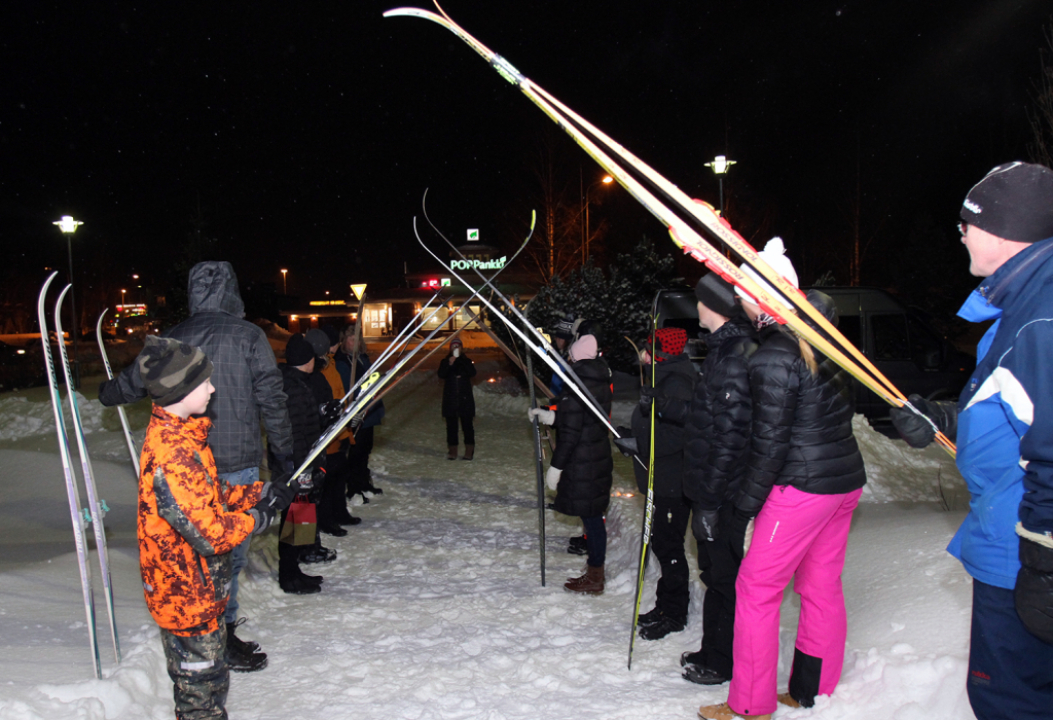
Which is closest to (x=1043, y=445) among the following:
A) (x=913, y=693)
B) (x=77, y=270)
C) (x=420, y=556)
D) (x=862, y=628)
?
(x=913, y=693)

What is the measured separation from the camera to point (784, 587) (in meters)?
2.80

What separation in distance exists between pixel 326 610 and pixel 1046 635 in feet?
12.8

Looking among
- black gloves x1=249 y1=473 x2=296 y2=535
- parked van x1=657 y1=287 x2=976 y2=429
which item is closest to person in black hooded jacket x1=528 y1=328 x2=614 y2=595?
black gloves x1=249 y1=473 x2=296 y2=535

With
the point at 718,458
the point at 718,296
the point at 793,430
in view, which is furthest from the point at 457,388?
the point at 793,430

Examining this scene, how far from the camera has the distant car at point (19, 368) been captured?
749 inches

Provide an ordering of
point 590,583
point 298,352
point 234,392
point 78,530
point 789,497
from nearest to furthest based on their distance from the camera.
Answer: point 789,497
point 78,530
point 234,392
point 590,583
point 298,352

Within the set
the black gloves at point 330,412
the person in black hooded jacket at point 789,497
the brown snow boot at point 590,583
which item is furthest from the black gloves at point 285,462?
the person in black hooded jacket at point 789,497

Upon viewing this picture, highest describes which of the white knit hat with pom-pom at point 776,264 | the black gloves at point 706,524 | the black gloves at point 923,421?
the white knit hat with pom-pom at point 776,264

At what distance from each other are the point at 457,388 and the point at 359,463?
2.40m

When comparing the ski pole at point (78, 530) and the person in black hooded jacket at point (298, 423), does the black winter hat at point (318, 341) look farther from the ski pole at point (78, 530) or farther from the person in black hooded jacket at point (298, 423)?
the ski pole at point (78, 530)

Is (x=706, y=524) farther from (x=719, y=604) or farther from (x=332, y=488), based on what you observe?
(x=332, y=488)

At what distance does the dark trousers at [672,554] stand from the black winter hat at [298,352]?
273cm

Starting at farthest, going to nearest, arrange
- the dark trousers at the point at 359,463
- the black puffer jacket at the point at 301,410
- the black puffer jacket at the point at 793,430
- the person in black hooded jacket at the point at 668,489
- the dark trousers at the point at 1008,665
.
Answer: the dark trousers at the point at 359,463
the black puffer jacket at the point at 301,410
the person in black hooded jacket at the point at 668,489
the black puffer jacket at the point at 793,430
the dark trousers at the point at 1008,665

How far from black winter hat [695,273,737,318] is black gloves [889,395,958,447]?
997 millimetres
